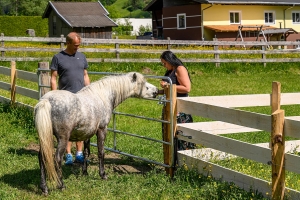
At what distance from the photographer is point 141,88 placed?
7727 mm

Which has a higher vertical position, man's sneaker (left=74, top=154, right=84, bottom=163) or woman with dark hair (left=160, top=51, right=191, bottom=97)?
woman with dark hair (left=160, top=51, right=191, bottom=97)

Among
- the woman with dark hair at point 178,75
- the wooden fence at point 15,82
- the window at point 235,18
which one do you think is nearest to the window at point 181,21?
the window at point 235,18

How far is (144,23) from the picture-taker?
76250 mm

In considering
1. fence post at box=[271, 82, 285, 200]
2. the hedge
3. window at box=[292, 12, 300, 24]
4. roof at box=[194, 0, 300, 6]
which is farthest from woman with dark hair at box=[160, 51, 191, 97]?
the hedge

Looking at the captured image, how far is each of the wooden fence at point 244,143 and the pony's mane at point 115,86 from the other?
0.77 m

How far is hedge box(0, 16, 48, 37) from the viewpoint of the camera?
56.3 m

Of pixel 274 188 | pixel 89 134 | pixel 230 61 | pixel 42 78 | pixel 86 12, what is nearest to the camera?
pixel 274 188

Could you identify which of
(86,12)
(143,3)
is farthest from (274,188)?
(143,3)

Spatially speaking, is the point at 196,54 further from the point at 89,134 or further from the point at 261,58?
the point at 89,134

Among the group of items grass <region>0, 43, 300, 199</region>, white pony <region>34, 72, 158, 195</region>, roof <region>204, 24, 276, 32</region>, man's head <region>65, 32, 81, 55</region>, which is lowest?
grass <region>0, 43, 300, 199</region>

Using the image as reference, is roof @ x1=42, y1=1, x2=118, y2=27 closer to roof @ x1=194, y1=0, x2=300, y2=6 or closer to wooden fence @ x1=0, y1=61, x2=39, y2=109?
roof @ x1=194, y1=0, x2=300, y2=6

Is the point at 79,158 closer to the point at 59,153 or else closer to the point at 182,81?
the point at 59,153

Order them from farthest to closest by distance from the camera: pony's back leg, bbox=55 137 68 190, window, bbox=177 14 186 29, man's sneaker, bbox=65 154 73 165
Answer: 1. window, bbox=177 14 186 29
2. man's sneaker, bbox=65 154 73 165
3. pony's back leg, bbox=55 137 68 190

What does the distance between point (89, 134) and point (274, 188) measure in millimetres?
2519
